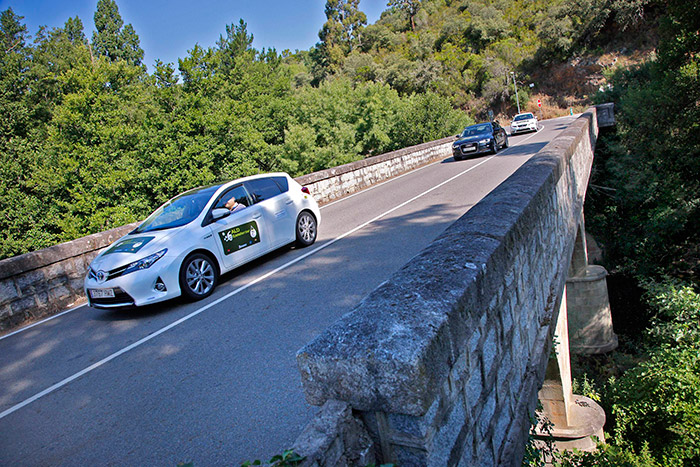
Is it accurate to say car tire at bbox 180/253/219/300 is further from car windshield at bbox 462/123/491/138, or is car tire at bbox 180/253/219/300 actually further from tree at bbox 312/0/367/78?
tree at bbox 312/0/367/78

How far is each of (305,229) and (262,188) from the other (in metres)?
1.28

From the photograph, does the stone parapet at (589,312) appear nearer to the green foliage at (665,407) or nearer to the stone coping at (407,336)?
the green foliage at (665,407)

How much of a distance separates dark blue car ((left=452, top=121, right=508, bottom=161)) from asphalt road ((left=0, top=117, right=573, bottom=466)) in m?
13.5

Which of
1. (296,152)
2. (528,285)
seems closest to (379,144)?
(296,152)

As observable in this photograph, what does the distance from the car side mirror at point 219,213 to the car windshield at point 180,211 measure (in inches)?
10.5

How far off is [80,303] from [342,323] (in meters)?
8.30

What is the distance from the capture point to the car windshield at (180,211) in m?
7.59

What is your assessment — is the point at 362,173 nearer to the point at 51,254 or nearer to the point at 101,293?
the point at 51,254

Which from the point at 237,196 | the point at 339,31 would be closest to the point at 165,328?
the point at 237,196

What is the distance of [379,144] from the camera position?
3180 cm

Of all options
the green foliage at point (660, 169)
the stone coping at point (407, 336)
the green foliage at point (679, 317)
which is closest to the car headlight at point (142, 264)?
the stone coping at point (407, 336)

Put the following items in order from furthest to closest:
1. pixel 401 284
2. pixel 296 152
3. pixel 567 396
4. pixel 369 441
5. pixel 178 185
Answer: pixel 296 152 → pixel 178 185 → pixel 567 396 → pixel 401 284 → pixel 369 441

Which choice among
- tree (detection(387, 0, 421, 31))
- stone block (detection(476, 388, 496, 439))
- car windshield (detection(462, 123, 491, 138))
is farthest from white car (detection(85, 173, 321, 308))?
tree (detection(387, 0, 421, 31))

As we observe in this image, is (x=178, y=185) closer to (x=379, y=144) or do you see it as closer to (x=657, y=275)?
(x=379, y=144)
